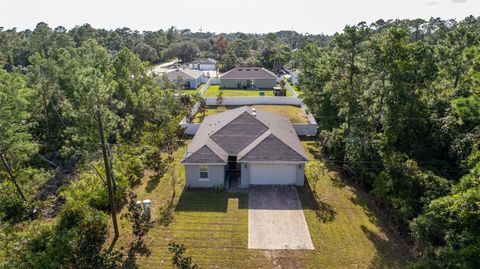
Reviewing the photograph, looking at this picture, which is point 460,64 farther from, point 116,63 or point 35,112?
point 35,112

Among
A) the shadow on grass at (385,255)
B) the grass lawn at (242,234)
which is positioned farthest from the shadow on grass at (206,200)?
the shadow on grass at (385,255)

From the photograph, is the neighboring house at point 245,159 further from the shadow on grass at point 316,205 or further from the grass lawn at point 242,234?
the grass lawn at point 242,234

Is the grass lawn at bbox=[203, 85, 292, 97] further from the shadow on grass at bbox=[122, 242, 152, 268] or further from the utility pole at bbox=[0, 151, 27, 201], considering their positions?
the shadow on grass at bbox=[122, 242, 152, 268]

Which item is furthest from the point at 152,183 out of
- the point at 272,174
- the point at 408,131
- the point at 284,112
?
the point at 284,112

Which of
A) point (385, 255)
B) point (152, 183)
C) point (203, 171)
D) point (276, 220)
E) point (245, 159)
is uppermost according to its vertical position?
point (245, 159)

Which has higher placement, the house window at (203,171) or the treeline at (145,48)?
the treeline at (145,48)

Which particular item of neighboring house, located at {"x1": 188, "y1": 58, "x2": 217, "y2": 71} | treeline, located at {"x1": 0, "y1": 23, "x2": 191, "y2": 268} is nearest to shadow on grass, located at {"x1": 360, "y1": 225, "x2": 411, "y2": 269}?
treeline, located at {"x1": 0, "y1": 23, "x2": 191, "y2": 268}

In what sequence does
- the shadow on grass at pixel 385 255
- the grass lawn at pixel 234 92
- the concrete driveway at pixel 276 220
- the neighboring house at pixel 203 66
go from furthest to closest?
1. the neighboring house at pixel 203 66
2. the grass lawn at pixel 234 92
3. the concrete driveway at pixel 276 220
4. the shadow on grass at pixel 385 255

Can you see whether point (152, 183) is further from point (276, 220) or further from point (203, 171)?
point (276, 220)
